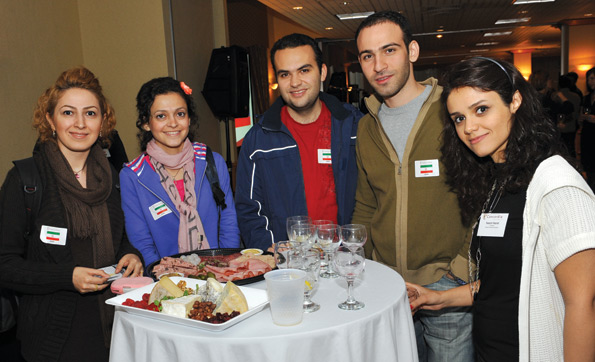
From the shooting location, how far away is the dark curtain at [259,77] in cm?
979

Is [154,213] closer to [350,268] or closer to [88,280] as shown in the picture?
[88,280]

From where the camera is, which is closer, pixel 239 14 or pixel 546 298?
pixel 546 298

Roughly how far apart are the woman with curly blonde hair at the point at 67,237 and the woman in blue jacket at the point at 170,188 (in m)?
0.11

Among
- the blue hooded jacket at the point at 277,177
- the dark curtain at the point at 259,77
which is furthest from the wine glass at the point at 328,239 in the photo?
the dark curtain at the point at 259,77

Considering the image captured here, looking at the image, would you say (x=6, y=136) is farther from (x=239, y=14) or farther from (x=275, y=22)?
(x=275, y=22)

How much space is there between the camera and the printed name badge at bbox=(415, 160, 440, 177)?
2.17m

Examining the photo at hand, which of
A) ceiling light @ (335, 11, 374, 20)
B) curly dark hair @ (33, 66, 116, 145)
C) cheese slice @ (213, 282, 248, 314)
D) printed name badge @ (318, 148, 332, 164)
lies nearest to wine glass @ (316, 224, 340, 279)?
cheese slice @ (213, 282, 248, 314)

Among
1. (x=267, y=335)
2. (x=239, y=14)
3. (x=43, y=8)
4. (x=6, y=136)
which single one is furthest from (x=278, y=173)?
(x=239, y=14)

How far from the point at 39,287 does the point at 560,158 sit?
2.01m

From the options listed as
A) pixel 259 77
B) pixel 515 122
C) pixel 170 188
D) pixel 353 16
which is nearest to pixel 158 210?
pixel 170 188

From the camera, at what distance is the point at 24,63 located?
13.7ft

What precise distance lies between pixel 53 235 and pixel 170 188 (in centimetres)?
64

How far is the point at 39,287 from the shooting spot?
1904 mm

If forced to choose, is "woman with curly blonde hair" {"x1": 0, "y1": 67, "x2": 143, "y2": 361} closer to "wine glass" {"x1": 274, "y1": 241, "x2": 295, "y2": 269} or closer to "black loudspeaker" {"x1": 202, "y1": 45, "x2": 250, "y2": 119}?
"wine glass" {"x1": 274, "y1": 241, "x2": 295, "y2": 269}
